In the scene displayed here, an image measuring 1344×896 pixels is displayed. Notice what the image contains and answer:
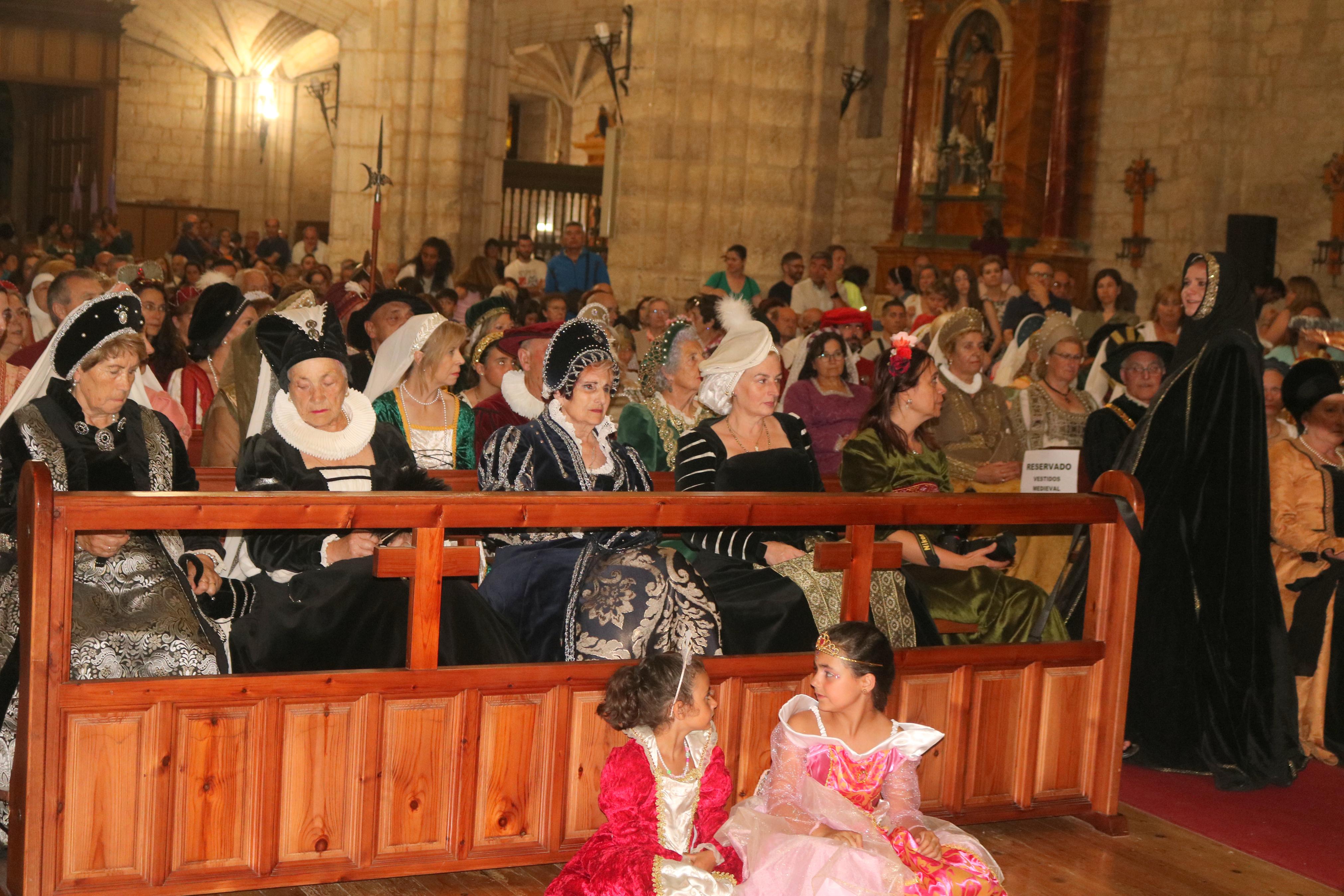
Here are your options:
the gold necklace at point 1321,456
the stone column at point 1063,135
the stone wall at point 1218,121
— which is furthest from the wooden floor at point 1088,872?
the stone column at point 1063,135

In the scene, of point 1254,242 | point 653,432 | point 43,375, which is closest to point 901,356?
point 653,432

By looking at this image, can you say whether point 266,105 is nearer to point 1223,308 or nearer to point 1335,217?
point 1335,217

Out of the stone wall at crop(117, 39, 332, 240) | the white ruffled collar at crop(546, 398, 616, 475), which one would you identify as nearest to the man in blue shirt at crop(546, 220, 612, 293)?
the white ruffled collar at crop(546, 398, 616, 475)

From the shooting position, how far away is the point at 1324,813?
4695mm

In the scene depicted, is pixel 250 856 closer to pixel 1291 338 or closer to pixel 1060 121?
pixel 1291 338

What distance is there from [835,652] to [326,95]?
23910 mm

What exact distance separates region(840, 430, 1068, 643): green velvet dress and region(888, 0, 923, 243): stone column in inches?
442

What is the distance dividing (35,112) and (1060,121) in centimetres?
1869

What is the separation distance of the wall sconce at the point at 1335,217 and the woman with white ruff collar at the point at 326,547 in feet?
31.2

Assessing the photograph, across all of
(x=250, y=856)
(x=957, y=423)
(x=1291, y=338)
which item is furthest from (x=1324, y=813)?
(x=1291, y=338)

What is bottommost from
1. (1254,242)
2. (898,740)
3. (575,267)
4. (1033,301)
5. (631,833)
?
(631,833)

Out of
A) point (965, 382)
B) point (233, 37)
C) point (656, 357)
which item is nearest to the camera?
point (656, 357)

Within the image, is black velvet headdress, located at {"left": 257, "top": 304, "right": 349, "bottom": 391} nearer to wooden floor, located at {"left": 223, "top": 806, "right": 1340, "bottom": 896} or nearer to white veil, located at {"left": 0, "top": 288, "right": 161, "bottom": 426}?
white veil, located at {"left": 0, "top": 288, "right": 161, "bottom": 426}

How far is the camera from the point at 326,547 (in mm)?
4074
